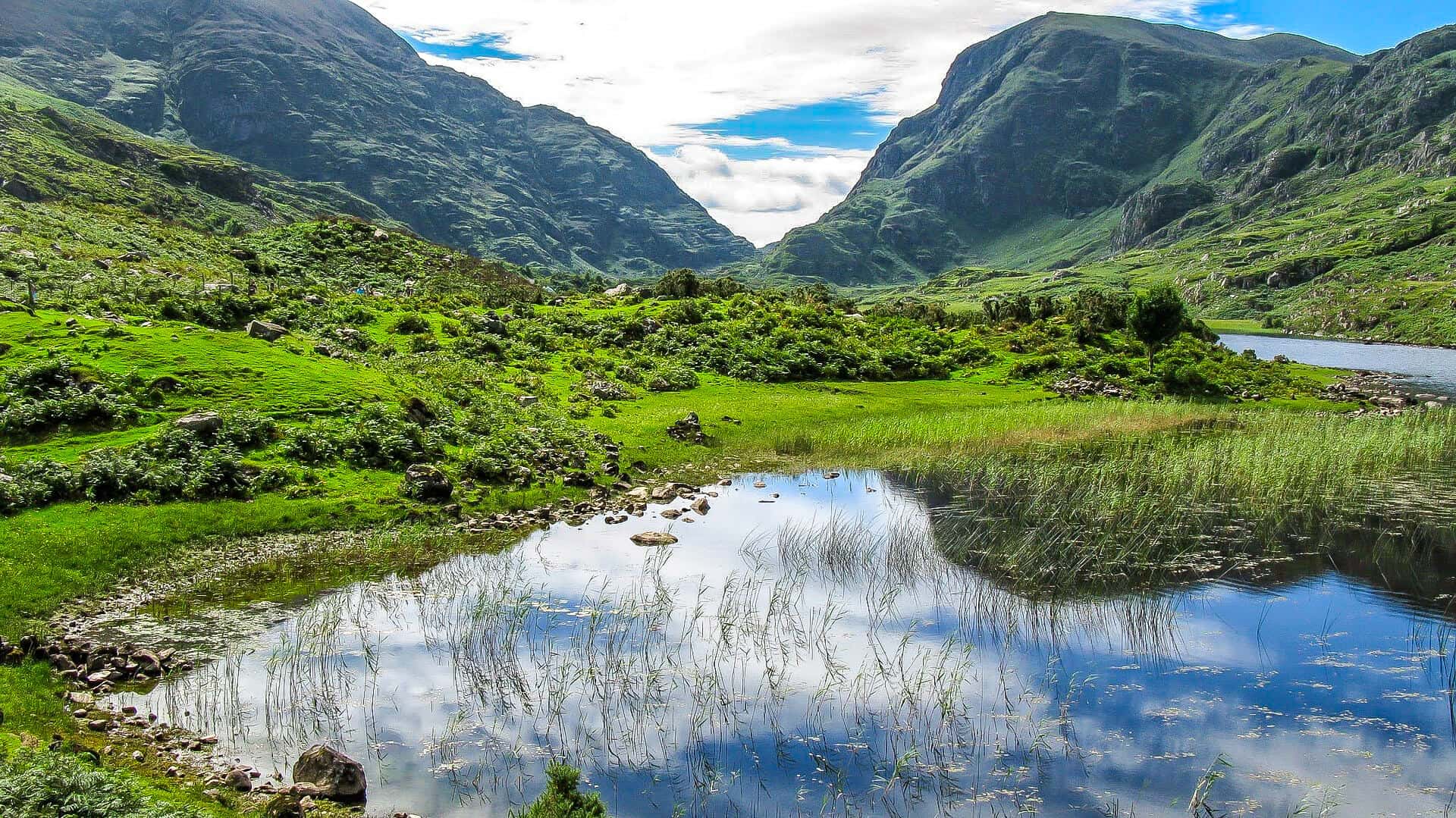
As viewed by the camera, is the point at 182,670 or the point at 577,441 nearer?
the point at 182,670

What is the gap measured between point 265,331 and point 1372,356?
136796mm

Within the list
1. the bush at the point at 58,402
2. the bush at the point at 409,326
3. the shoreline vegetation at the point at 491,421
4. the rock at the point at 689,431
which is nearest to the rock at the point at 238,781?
the shoreline vegetation at the point at 491,421

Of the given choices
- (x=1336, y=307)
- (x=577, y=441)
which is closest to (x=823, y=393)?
(x=577, y=441)

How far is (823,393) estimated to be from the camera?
58844 mm

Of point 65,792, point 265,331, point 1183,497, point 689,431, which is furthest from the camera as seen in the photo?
point 689,431

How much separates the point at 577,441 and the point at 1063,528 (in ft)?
70.0

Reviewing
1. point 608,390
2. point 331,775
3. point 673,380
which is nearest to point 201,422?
point 331,775

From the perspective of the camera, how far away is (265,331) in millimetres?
41938

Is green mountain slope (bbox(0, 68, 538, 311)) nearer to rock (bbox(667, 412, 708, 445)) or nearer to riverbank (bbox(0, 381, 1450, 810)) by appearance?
riverbank (bbox(0, 381, 1450, 810))

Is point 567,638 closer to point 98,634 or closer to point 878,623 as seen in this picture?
point 878,623

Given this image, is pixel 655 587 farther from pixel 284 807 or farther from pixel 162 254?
pixel 162 254

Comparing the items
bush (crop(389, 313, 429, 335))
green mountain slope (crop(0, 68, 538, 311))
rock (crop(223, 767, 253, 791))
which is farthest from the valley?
green mountain slope (crop(0, 68, 538, 311))

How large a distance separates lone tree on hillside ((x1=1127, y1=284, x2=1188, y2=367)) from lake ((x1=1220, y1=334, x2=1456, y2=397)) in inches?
1022

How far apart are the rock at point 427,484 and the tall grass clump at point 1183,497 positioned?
18208 mm
